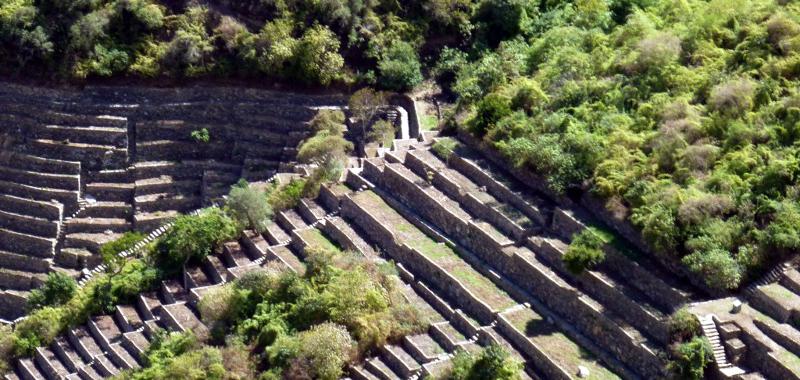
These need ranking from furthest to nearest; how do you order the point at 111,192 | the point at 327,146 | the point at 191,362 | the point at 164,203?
the point at 111,192 < the point at 164,203 < the point at 327,146 < the point at 191,362

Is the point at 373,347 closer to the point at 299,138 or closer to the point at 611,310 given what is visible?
the point at 611,310

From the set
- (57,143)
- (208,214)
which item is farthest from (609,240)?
(57,143)

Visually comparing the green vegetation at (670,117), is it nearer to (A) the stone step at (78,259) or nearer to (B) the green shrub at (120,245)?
(B) the green shrub at (120,245)

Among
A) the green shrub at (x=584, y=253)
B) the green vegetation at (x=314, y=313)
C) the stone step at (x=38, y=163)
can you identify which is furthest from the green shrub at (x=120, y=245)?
the green shrub at (x=584, y=253)

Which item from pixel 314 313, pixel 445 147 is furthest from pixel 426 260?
pixel 445 147

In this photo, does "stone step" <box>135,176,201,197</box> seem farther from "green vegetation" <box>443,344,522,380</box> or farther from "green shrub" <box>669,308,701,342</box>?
"green shrub" <box>669,308,701,342</box>

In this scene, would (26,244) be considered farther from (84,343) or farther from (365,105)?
(365,105)

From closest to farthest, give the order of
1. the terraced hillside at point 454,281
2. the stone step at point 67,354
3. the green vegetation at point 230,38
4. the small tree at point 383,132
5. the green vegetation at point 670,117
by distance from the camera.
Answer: the terraced hillside at point 454,281 → the green vegetation at point 670,117 → the stone step at point 67,354 → the small tree at point 383,132 → the green vegetation at point 230,38
